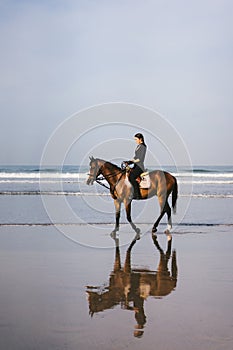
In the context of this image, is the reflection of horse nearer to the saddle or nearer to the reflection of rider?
the reflection of rider

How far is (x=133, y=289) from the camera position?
22.7ft

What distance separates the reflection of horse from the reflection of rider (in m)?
3.68

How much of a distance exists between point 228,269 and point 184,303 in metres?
2.34

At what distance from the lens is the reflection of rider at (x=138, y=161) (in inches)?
480

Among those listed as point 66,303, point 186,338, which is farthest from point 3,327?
point 186,338

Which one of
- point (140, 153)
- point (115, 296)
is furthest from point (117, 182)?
point (115, 296)

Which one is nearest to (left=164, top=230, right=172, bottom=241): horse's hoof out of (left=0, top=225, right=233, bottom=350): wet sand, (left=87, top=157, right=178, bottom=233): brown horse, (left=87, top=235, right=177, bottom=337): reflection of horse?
(left=87, top=157, right=178, bottom=233): brown horse

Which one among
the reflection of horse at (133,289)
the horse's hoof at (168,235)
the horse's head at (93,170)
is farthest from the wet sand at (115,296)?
the horse's head at (93,170)

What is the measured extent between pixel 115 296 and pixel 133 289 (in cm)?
47

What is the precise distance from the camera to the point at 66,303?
6125 millimetres

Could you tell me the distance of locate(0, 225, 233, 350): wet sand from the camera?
490 centimetres

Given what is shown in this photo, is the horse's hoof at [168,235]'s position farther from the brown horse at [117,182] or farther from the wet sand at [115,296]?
the wet sand at [115,296]

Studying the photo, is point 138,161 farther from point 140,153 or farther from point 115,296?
point 115,296

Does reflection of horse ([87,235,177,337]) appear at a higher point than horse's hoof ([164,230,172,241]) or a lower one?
lower
